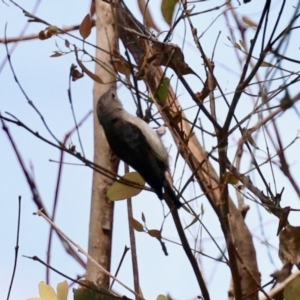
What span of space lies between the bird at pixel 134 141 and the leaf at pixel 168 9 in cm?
37

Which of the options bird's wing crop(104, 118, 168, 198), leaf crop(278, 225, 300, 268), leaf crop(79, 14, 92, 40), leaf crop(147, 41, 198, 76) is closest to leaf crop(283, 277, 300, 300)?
leaf crop(278, 225, 300, 268)

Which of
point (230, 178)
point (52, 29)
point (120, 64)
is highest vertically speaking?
point (52, 29)

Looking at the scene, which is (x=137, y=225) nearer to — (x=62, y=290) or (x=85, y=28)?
(x=62, y=290)

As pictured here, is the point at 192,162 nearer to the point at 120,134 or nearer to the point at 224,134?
the point at 224,134

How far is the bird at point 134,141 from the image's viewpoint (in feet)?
6.26

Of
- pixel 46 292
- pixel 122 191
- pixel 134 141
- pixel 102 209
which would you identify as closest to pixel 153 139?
pixel 134 141

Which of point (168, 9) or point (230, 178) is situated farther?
point (168, 9)

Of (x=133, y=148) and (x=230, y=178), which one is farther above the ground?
(x=133, y=148)

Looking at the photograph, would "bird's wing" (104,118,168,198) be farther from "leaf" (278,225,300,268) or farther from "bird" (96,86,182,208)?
"leaf" (278,225,300,268)

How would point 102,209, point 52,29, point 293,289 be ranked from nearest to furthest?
point 293,289
point 52,29
point 102,209

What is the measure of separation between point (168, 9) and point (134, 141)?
652mm

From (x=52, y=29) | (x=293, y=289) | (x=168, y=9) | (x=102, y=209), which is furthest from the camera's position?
(x=102, y=209)

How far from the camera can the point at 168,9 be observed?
4.92ft

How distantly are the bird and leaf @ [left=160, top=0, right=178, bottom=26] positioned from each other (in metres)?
0.37
